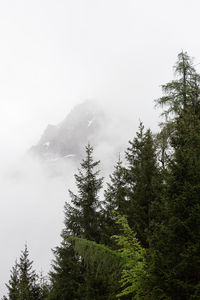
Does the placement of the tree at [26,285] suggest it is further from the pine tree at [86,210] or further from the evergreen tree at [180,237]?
the evergreen tree at [180,237]

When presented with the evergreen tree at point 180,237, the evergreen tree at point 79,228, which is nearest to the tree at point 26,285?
the evergreen tree at point 79,228

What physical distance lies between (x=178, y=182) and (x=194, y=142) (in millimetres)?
1582

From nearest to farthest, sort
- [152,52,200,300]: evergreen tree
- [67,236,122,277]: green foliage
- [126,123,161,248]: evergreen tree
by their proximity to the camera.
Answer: [152,52,200,300]: evergreen tree, [67,236,122,277]: green foliage, [126,123,161,248]: evergreen tree

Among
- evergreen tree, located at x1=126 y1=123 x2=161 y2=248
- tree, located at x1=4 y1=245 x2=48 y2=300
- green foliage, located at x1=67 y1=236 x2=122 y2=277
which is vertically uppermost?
evergreen tree, located at x1=126 y1=123 x2=161 y2=248

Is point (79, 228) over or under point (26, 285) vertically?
over

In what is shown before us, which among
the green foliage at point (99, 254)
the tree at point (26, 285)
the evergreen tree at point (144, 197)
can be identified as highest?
the evergreen tree at point (144, 197)

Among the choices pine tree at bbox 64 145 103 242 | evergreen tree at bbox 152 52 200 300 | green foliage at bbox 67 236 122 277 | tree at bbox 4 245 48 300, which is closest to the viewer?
evergreen tree at bbox 152 52 200 300

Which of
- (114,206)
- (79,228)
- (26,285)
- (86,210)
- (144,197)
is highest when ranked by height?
(114,206)

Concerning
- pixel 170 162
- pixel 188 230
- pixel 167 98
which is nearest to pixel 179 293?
pixel 188 230

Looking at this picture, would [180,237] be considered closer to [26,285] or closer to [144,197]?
[144,197]

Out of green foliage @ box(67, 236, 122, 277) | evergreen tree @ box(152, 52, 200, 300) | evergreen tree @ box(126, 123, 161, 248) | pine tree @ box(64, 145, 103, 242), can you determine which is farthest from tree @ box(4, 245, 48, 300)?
evergreen tree @ box(152, 52, 200, 300)

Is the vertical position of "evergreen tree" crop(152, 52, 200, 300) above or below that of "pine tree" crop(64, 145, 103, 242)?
below

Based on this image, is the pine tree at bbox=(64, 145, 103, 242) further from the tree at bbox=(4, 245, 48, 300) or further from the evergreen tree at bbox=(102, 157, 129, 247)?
the tree at bbox=(4, 245, 48, 300)

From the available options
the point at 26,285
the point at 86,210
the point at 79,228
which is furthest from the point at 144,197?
the point at 26,285
